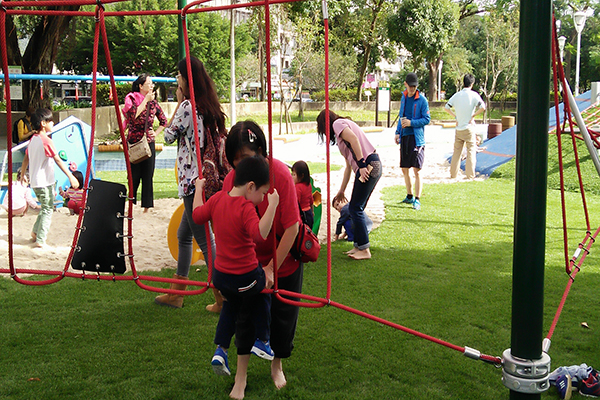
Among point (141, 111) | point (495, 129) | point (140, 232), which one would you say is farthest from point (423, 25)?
point (140, 232)

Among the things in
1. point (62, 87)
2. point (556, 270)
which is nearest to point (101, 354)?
point (556, 270)

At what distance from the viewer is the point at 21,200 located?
747cm

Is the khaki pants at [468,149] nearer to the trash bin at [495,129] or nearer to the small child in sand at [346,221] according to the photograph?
the small child in sand at [346,221]

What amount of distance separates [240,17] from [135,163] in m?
52.3

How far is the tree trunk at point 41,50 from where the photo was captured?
13805mm

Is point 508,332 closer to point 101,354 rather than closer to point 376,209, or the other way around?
point 101,354

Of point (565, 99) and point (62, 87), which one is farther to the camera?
point (62, 87)

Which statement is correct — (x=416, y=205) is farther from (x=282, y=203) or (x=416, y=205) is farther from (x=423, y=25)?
(x=423, y=25)

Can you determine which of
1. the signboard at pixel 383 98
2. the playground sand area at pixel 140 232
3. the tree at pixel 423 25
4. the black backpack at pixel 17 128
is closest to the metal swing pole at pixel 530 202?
the playground sand area at pixel 140 232

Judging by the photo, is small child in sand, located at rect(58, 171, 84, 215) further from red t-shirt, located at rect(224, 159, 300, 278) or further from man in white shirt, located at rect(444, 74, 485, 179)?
man in white shirt, located at rect(444, 74, 485, 179)

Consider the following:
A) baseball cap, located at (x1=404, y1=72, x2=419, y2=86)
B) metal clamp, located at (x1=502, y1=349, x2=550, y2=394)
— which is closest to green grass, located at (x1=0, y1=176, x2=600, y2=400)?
metal clamp, located at (x1=502, y1=349, x2=550, y2=394)

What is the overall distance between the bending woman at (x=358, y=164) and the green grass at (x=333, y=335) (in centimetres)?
21

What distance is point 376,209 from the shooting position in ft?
26.2

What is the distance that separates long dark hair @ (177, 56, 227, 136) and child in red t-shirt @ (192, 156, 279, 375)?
42.0 inches
